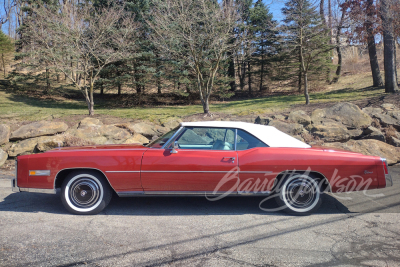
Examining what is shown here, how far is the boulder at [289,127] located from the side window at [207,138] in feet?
17.2

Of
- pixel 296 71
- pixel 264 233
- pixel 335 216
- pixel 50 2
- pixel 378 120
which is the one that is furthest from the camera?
pixel 296 71

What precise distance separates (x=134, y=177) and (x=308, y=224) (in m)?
2.48

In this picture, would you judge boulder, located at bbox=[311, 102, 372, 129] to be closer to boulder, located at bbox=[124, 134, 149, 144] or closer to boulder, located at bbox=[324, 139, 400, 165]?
boulder, located at bbox=[324, 139, 400, 165]

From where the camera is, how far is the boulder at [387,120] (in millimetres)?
10180

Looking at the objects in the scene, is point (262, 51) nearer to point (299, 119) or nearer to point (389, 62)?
point (389, 62)

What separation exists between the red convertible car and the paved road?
33 cm

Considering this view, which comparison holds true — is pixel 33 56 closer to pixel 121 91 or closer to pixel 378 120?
pixel 121 91

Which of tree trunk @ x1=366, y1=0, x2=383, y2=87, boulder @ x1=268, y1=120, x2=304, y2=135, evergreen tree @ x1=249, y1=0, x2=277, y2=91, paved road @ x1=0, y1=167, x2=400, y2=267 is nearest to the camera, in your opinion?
paved road @ x1=0, y1=167, x2=400, y2=267

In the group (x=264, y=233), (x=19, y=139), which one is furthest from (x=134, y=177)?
(x=19, y=139)

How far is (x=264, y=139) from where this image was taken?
14.7ft

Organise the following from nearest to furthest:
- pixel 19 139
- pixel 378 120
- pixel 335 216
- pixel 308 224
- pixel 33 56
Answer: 1. pixel 308 224
2. pixel 335 216
3. pixel 19 139
4. pixel 378 120
5. pixel 33 56

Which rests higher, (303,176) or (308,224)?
(303,176)

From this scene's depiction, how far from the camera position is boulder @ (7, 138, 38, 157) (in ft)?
27.8

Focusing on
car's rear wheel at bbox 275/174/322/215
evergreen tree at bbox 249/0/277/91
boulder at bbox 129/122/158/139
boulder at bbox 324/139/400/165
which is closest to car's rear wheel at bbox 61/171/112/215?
car's rear wheel at bbox 275/174/322/215
